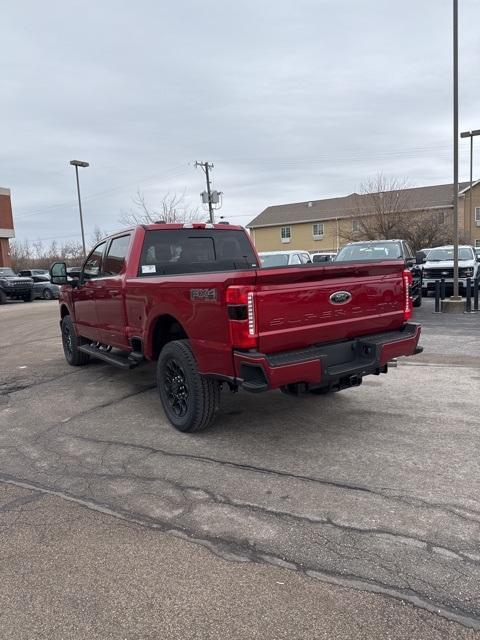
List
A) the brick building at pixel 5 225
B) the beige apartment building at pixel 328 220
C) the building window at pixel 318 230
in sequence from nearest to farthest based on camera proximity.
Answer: the brick building at pixel 5 225 < the beige apartment building at pixel 328 220 < the building window at pixel 318 230

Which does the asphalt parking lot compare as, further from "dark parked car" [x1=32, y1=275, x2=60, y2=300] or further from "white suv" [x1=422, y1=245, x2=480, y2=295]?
"dark parked car" [x1=32, y1=275, x2=60, y2=300]

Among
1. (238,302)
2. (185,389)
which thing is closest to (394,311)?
(238,302)

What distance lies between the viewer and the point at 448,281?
1600 cm

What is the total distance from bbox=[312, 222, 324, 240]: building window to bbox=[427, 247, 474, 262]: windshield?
114 feet

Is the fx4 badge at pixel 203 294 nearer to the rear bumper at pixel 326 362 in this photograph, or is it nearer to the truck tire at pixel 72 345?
the rear bumper at pixel 326 362

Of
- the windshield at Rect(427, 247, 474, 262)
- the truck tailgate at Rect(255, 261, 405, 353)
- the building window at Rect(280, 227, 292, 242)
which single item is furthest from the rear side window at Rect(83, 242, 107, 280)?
the building window at Rect(280, 227, 292, 242)

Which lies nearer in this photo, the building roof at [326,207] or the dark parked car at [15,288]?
the dark parked car at [15,288]

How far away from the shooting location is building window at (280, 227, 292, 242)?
54.3 metres

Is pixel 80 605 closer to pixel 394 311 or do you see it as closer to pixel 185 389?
pixel 185 389

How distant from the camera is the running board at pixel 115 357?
18.7 ft

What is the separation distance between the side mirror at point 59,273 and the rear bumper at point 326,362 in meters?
4.69

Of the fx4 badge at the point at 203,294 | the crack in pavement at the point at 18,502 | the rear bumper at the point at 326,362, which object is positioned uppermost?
the fx4 badge at the point at 203,294

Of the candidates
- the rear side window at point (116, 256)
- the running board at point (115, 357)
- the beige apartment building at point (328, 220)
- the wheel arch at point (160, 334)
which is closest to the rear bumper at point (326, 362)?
the wheel arch at point (160, 334)

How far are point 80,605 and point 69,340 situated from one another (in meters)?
6.46
